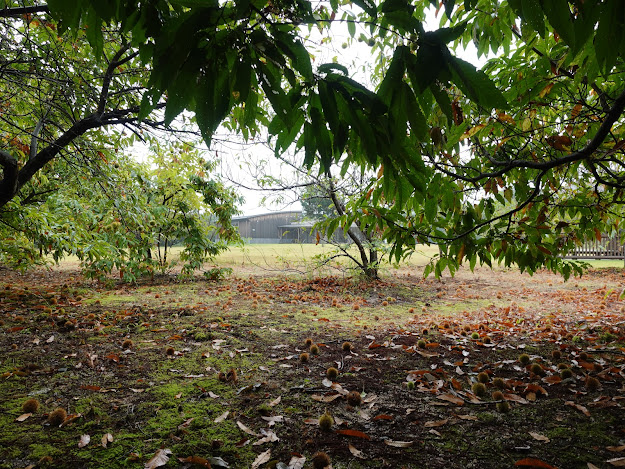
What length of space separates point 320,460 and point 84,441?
110 cm

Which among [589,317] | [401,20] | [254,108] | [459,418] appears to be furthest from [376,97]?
[589,317]

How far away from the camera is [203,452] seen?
4.92 feet

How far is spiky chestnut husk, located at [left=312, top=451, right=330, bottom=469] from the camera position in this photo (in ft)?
4.54

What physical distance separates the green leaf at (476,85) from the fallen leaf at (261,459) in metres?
1.56

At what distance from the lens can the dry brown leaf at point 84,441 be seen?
1522 mm

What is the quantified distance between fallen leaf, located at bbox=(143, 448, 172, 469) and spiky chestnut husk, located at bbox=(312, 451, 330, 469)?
2.07ft

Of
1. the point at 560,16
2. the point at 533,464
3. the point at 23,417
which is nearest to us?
the point at 560,16

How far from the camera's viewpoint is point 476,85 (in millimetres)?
826

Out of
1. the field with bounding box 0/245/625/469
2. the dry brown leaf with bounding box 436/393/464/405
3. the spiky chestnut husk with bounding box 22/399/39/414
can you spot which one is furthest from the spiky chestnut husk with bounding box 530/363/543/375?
the spiky chestnut husk with bounding box 22/399/39/414

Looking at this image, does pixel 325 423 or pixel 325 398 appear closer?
pixel 325 423

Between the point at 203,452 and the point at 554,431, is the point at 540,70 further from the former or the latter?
the point at 203,452

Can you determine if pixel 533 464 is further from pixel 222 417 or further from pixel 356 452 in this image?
pixel 222 417

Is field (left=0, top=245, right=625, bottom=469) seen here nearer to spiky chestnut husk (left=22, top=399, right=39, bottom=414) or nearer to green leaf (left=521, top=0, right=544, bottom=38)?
spiky chestnut husk (left=22, top=399, right=39, bottom=414)

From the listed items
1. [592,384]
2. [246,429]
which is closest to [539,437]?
[592,384]
